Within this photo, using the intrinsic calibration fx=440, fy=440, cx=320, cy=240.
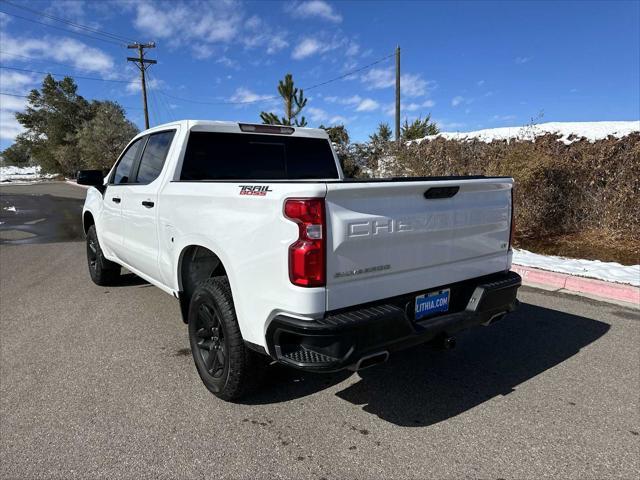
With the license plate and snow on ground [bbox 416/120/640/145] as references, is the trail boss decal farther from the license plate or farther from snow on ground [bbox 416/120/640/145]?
snow on ground [bbox 416/120/640/145]

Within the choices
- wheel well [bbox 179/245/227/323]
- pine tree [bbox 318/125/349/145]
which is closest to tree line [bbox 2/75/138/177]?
pine tree [bbox 318/125/349/145]

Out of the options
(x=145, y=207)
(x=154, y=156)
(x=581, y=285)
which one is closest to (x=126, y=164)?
(x=154, y=156)

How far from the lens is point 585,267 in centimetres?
641

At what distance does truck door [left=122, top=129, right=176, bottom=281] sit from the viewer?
154 inches

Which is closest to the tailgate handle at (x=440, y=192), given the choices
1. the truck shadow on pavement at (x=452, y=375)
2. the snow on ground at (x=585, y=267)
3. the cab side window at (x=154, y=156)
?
the truck shadow on pavement at (x=452, y=375)

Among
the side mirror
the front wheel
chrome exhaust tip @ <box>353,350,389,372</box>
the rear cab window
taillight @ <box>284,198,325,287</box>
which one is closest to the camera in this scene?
taillight @ <box>284,198,325,287</box>

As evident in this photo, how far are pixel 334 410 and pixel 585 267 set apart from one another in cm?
515

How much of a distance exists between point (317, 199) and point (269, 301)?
67 cm

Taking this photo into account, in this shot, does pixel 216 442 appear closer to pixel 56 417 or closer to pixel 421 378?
pixel 56 417

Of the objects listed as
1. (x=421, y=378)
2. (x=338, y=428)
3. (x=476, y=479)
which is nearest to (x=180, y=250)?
(x=338, y=428)

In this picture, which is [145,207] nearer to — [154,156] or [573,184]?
[154,156]

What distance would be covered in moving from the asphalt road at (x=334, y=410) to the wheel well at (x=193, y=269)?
650mm

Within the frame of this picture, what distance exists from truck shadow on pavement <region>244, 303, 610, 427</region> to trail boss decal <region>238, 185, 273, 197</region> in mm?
1501

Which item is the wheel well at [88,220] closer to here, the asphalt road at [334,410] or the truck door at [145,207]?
the truck door at [145,207]
